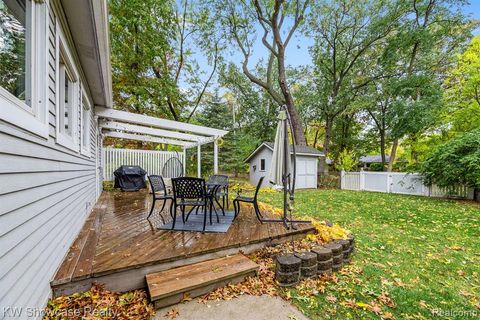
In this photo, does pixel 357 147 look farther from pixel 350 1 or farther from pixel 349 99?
pixel 350 1

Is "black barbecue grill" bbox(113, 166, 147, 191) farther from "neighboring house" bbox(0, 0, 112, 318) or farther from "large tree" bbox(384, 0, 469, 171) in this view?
"large tree" bbox(384, 0, 469, 171)

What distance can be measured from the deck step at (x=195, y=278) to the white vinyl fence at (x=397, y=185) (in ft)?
34.4

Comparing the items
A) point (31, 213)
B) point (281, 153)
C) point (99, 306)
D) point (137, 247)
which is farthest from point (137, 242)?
point (281, 153)

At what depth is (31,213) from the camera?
5.32 ft

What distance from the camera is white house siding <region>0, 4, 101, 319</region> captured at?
4.11 feet

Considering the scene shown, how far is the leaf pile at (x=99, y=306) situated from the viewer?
1.87 m

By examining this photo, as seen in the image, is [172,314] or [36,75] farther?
[172,314]

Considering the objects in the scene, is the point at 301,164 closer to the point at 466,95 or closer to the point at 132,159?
the point at 466,95

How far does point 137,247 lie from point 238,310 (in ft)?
4.95

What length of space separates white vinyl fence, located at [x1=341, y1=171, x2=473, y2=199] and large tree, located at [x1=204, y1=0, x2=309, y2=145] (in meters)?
3.81

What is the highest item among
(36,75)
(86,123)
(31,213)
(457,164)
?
(86,123)

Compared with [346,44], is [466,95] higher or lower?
lower

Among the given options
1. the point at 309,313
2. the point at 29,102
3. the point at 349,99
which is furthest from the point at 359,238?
the point at 349,99

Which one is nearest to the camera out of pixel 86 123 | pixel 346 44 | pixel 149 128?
pixel 86 123
